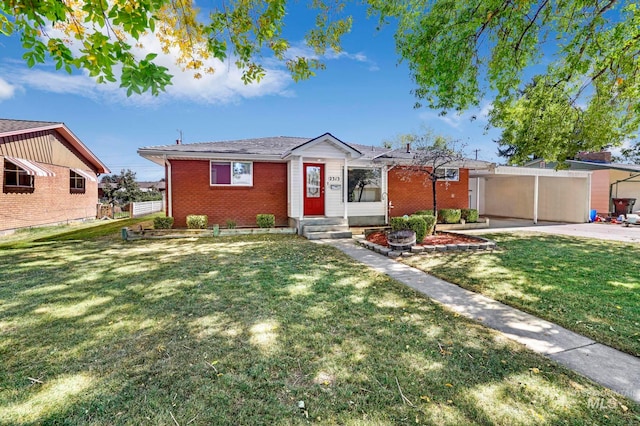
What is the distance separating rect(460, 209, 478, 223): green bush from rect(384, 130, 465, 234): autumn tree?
5.99ft

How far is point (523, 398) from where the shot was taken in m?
2.41

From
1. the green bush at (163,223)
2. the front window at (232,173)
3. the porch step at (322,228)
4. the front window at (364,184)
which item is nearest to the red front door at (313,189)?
the front window at (364,184)

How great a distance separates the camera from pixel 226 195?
1260 centimetres

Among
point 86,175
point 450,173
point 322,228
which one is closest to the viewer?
point 322,228

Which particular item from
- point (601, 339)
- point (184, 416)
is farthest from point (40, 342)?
point (601, 339)

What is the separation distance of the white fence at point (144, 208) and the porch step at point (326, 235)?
15750 millimetres

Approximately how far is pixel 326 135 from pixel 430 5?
587 centimetres

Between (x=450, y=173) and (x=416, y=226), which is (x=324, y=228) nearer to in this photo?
(x=416, y=226)

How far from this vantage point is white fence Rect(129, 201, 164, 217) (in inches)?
817

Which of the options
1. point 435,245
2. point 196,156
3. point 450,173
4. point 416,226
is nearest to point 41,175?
point 196,156

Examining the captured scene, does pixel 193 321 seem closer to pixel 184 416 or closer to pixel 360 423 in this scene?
pixel 184 416

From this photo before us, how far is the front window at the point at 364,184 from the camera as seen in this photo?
546 inches

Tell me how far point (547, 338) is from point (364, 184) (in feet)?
35.9

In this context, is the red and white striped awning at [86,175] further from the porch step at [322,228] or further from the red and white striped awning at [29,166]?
the porch step at [322,228]
